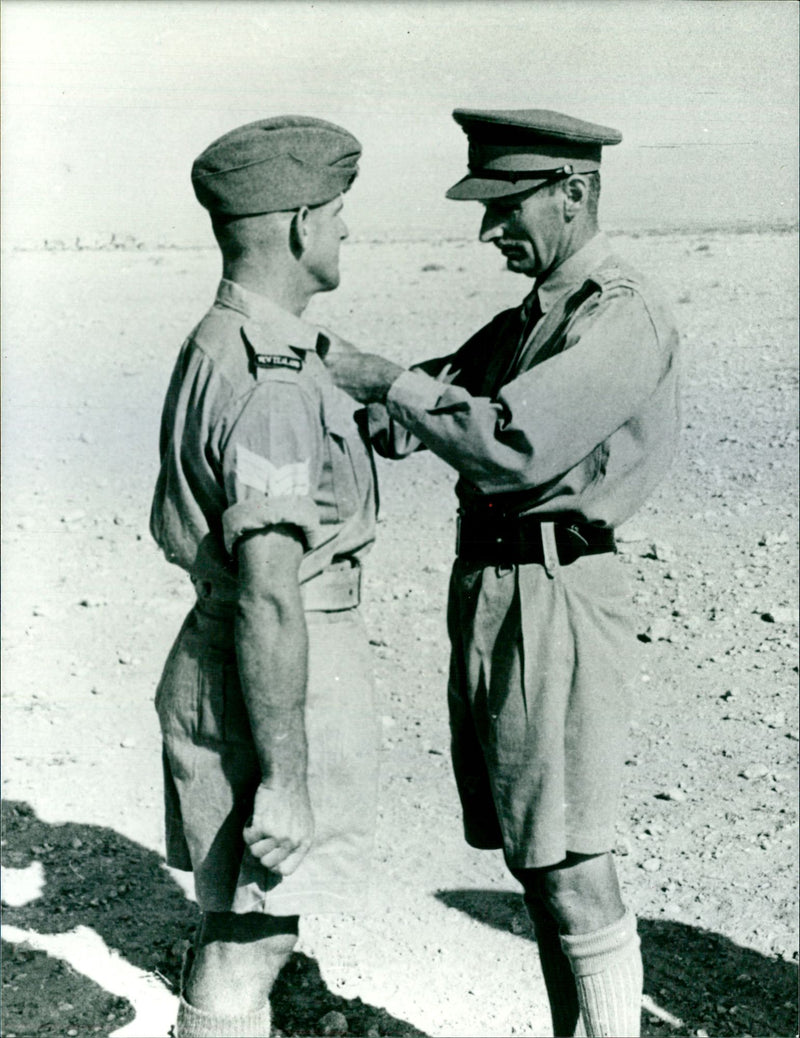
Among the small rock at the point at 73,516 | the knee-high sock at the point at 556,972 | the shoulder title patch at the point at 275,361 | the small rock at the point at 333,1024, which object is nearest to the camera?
the shoulder title patch at the point at 275,361

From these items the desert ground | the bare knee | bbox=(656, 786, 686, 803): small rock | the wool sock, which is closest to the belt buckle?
the bare knee

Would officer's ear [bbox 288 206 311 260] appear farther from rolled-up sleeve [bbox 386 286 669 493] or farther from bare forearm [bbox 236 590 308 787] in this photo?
bare forearm [bbox 236 590 308 787]

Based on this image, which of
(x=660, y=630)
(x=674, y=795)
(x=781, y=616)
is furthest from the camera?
(x=781, y=616)

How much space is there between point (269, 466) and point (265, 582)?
0.22 meters

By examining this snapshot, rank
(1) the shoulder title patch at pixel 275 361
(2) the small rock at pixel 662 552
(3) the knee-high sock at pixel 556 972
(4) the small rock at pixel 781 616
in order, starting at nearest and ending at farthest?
1. (1) the shoulder title patch at pixel 275 361
2. (3) the knee-high sock at pixel 556 972
3. (4) the small rock at pixel 781 616
4. (2) the small rock at pixel 662 552

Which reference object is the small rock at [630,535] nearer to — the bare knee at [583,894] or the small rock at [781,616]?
the small rock at [781,616]

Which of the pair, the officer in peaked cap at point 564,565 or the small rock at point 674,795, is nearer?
the officer in peaked cap at point 564,565

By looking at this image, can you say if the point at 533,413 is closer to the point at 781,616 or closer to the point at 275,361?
the point at 275,361

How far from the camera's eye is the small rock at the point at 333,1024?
4254mm

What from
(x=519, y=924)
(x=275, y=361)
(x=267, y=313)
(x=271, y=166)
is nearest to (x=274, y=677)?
(x=275, y=361)

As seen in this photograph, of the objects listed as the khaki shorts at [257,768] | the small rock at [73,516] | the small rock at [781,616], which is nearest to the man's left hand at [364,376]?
the khaki shorts at [257,768]

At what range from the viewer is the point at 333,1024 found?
427cm

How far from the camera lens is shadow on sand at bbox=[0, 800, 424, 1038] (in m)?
4.34

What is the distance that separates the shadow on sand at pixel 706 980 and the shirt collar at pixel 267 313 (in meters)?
2.47
